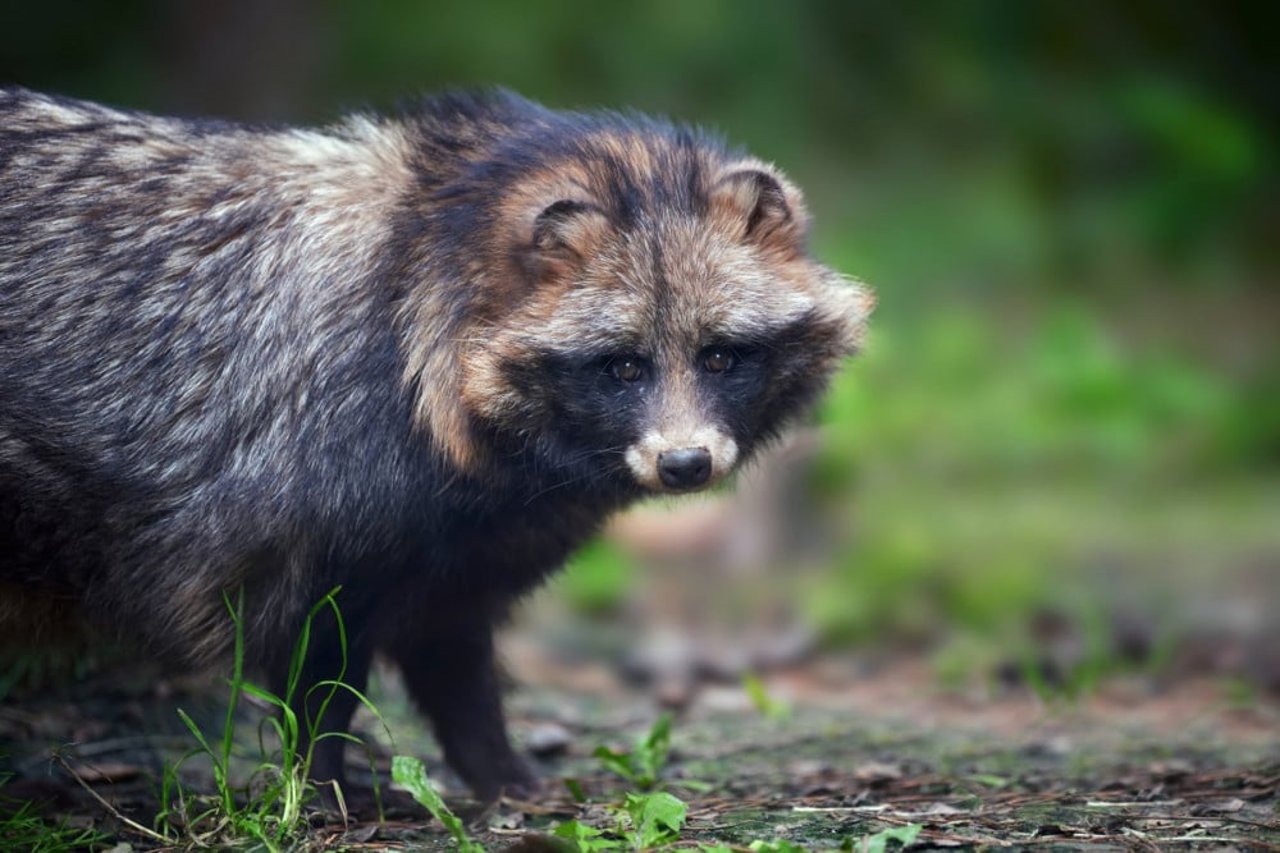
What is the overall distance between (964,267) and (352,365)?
8.43 meters

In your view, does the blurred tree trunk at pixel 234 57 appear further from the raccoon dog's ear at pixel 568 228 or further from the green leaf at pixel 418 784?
the green leaf at pixel 418 784

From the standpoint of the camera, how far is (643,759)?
5555 mm

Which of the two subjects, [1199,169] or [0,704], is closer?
[0,704]

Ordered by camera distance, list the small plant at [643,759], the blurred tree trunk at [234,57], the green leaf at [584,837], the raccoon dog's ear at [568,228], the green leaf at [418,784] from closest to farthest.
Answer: the green leaf at [584,837] → the green leaf at [418,784] → the raccoon dog's ear at [568,228] → the small plant at [643,759] → the blurred tree trunk at [234,57]

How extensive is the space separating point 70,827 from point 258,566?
905 mm

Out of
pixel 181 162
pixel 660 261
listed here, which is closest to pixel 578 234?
pixel 660 261

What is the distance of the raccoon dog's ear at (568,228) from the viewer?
4.72m

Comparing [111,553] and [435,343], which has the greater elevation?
[435,343]

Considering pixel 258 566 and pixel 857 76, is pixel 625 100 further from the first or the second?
pixel 258 566

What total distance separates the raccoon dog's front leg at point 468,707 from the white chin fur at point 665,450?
3.53 ft

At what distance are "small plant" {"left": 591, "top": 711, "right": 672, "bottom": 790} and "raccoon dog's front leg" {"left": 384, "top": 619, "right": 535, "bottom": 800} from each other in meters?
0.32

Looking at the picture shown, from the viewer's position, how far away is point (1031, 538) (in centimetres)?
921

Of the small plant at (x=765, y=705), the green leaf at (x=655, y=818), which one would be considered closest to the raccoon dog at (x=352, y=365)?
the green leaf at (x=655, y=818)

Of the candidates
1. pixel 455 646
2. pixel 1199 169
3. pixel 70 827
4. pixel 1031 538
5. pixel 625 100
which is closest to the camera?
pixel 70 827
